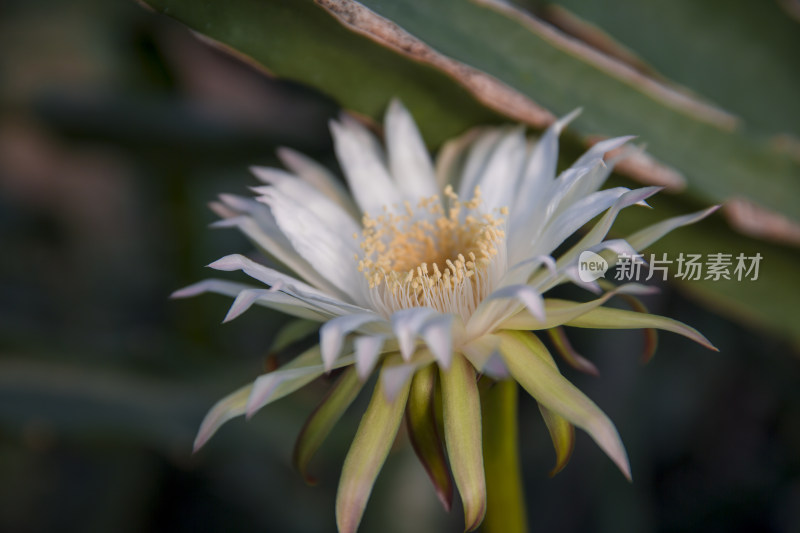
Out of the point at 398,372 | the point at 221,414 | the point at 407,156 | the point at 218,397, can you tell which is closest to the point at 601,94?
the point at 407,156

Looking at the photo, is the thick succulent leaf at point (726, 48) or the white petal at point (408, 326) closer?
the white petal at point (408, 326)

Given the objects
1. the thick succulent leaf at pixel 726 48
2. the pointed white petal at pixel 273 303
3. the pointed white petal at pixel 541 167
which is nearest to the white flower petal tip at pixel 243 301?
the pointed white petal at pixel 273 303

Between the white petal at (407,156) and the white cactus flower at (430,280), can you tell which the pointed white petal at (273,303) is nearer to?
the white cactus flower at (430,280)

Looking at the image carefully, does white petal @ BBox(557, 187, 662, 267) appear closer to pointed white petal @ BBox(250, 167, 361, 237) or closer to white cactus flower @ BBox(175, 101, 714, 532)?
white cactus flower @ BBox(175, 101, 714, 532)

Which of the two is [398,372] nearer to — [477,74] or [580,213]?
[580,213]

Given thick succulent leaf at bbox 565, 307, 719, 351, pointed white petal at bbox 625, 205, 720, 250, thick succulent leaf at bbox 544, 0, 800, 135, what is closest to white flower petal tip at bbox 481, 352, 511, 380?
thick succulent leaf at bbox 565, 307, 719, 351

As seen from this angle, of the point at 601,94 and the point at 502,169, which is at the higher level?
the point at 601,94
